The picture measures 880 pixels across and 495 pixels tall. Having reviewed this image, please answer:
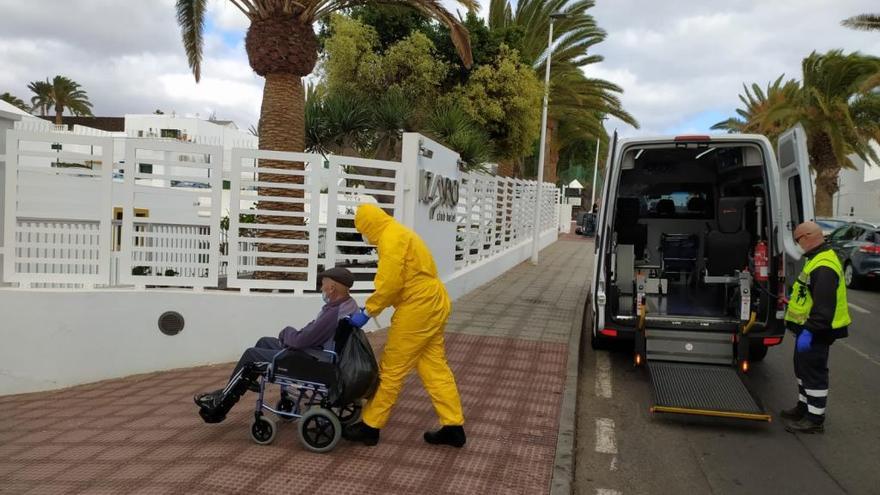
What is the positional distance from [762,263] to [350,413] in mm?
4121

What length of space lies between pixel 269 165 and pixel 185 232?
1.39 m

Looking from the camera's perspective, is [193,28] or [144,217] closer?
[144,217]

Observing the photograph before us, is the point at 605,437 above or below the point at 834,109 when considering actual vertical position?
below

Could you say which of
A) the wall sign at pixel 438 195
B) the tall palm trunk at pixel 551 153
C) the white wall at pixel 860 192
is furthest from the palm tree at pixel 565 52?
the white wall at pixel 860 192

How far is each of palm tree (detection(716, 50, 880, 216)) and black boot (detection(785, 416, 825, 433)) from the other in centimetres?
1947

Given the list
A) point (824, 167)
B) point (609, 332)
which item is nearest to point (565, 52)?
point (824, 167)

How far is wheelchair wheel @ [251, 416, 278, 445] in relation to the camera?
172 inches

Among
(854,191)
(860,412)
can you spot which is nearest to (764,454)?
(860,412)

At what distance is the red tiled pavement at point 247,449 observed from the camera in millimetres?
3926

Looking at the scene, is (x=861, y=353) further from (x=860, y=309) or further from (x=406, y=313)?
(x=406, y=313)

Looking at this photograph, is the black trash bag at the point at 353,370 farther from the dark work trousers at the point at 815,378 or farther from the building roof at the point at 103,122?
the building roof at the point at 103,122

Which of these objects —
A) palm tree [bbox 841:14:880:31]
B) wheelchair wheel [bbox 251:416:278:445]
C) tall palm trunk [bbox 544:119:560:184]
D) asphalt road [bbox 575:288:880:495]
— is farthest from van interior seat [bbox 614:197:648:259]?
tall palm trunk [bbox 544:119:560:184]

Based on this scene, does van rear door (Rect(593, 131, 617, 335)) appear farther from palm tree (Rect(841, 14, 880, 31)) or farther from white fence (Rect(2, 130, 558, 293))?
palm tree (Rect(841, 14, 880, 31))

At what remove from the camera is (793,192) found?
6180mm
